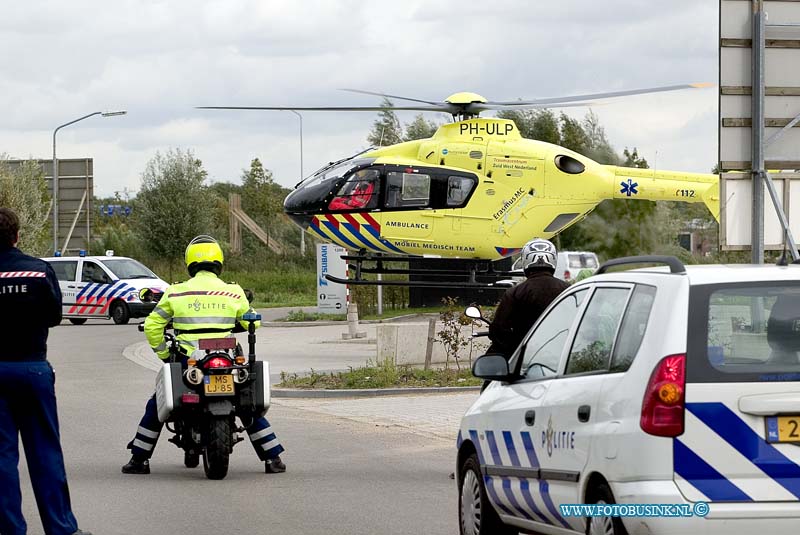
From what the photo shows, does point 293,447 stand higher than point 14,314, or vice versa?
point 14,314

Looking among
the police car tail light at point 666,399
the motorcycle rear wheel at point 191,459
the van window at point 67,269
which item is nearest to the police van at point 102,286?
the van window at point 67,269

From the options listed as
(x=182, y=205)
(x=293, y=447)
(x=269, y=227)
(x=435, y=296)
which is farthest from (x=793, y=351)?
(x=269, y=227)

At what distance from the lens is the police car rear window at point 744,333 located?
5.83 meters

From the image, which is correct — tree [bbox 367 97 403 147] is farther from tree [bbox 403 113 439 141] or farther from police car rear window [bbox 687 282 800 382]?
police car rear window [bbox 687 282 800 382]

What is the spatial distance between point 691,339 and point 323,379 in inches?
604

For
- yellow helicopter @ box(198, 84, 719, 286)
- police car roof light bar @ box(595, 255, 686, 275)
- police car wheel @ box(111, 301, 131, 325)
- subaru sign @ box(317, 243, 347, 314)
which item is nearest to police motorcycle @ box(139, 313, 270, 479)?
police car roof light bar @ box(595, 255, 686, 275)

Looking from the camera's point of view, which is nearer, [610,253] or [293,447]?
[293,447]

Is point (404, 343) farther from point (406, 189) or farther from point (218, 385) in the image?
point (218, 385)

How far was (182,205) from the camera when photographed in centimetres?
6956

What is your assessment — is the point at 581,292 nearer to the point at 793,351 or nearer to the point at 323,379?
the point at 793,351

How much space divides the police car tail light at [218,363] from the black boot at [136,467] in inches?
48.6

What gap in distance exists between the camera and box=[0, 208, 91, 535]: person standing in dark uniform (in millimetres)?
8117

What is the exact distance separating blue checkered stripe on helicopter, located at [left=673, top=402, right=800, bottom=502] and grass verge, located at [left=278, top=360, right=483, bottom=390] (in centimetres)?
1441

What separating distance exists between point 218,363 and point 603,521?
5832mm
